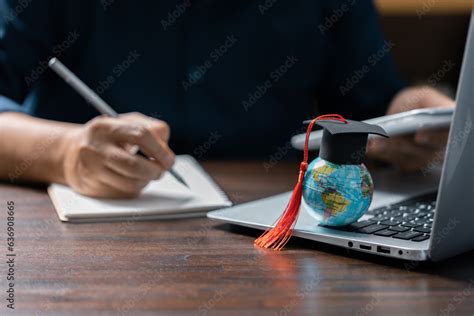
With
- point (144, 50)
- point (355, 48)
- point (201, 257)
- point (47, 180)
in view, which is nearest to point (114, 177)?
point (47, 180)

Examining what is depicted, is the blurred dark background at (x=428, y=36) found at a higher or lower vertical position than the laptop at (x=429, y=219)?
lower

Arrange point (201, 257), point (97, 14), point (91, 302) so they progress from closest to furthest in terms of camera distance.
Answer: point (91, 302), point (201, 257), point (97, 14)

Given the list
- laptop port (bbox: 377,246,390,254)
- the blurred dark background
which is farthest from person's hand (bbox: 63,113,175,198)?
the blurred dark background

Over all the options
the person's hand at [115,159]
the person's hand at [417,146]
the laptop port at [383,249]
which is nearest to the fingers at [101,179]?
the person's hand at [115,159]

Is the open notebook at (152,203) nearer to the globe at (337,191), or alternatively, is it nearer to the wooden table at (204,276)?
the wooden table at (204,276)

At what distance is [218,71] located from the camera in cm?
152

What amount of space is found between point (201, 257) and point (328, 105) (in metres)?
1.01

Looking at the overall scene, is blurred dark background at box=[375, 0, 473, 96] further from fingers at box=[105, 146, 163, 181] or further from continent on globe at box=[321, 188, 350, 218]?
continent on globe at box=[321, 188, 350, 218]

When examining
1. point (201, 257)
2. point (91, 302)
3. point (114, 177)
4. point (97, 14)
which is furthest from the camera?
point (97, 14)

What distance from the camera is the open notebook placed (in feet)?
3.10

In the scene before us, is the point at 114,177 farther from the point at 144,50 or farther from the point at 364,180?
the point at 144,50

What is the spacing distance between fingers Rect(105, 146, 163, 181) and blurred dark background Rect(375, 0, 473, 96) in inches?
67.3

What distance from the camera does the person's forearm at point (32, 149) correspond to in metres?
1.09

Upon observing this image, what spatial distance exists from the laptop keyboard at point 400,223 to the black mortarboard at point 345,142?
8cm
